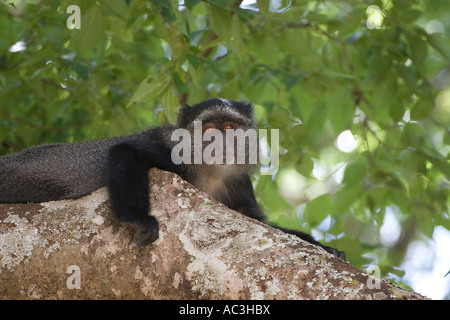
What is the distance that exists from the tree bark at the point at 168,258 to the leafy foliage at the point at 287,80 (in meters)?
1.57

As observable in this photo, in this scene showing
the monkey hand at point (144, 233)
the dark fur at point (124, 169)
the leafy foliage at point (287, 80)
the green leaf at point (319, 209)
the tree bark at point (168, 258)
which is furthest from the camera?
the green leaf at point (319, 209)

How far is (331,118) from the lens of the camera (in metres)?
6.25

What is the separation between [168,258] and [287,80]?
261 cm

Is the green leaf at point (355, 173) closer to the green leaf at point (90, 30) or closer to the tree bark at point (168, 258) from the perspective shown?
the tree bark at point (168, 258)

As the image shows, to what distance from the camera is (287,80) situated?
5.47 meters

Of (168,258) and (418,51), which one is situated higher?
(418,51)

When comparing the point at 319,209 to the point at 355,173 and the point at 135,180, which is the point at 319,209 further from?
the point at 135,180

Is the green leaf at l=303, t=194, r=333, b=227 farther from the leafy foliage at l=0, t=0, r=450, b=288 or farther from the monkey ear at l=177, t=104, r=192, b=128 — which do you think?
the monkey ear at l=177, t=104, r=192, b=128

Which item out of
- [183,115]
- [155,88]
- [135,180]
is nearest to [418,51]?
[183,115]

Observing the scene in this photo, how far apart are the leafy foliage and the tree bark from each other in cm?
157

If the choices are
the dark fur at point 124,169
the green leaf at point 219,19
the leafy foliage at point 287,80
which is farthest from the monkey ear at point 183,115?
the green leaf at point 219,19

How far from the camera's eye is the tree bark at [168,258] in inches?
124

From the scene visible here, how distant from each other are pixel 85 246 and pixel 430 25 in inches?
401
